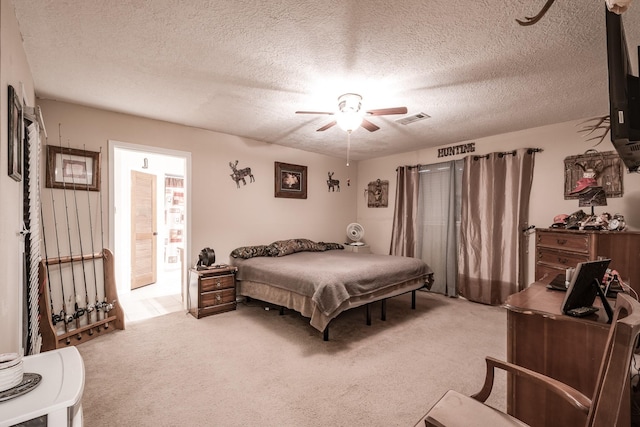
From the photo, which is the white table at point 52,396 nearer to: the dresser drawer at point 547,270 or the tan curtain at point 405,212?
the dresser drawer at point 547,270

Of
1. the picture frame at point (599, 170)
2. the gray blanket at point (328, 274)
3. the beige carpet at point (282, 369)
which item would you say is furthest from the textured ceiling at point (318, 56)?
the beige carpet at point (282, 369)

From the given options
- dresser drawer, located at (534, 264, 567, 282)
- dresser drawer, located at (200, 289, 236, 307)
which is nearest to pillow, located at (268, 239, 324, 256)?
dresser drawer, located at (200, 289, 236, 307)

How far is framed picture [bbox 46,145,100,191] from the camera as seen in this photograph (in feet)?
9.71

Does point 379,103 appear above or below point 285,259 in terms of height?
above

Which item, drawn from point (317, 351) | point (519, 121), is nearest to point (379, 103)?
point (519, 121)

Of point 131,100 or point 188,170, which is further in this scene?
point 188,170

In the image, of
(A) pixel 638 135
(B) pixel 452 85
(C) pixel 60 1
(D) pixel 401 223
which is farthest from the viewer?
(D) pixel 401 223

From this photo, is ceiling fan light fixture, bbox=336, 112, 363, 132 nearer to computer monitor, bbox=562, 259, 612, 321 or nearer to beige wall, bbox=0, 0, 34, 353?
computer monitor, bbox=562, 259, 612, 321

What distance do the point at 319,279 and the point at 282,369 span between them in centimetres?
88

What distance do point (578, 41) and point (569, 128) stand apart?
2.17 metres

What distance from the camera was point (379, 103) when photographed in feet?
10.0

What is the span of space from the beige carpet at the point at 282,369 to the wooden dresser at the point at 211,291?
0.14 m

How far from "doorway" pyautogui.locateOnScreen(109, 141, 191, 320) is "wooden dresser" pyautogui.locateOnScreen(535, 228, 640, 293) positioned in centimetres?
450

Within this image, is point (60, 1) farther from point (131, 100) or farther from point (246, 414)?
point (246, 414)
